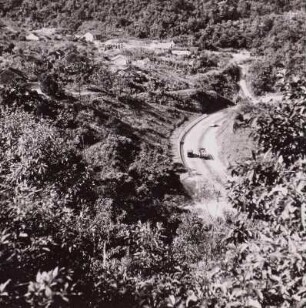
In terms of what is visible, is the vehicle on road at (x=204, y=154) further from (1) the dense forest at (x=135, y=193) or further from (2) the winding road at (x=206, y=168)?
(1) the dense forest at (x=135, y=193)

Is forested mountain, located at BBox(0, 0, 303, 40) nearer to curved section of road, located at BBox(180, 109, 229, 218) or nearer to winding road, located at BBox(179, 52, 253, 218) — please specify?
winding road, located at BBox(179, 52, 253, 218)

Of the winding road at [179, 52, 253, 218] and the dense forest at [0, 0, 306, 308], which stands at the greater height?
the dense forest at [0, 0, 306, 308]

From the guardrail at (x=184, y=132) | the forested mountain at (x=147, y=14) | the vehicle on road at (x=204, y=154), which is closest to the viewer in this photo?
the guardrail at (x=184, y=132)

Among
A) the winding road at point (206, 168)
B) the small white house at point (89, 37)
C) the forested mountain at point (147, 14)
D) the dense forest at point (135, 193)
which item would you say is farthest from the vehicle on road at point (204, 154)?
the forested mountain at point (147, 14)

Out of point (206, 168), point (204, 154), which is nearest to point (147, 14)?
point (204, 154)

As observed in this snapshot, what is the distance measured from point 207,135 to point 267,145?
4979cm

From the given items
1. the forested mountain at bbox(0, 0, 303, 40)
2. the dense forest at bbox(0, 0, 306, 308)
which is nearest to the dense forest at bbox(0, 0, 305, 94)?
the forested mountain at bbox(0, 0, 303, 40)

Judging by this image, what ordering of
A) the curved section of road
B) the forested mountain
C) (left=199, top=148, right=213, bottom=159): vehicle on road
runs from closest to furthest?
the curved section of road → (left=199, top=148, right=213, bottom=159): vehicle on road → the forested mountain

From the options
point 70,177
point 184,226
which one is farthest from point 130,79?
point 70,177

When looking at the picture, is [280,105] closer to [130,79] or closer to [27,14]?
[130,79]

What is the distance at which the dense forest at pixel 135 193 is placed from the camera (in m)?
7.60

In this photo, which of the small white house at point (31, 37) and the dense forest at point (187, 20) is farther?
the dense forest at point (187, 20)

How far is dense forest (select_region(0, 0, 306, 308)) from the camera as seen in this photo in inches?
299

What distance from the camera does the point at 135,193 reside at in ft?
123
